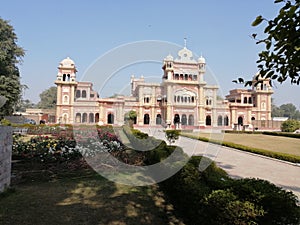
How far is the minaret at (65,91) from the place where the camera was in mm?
38013

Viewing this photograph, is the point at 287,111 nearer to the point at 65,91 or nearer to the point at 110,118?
the point at 110,118

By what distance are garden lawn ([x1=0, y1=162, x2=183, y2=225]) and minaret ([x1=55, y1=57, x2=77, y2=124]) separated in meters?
33.9

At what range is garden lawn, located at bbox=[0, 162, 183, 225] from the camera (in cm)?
347

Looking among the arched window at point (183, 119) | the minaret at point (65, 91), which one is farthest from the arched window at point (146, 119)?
the minaret at point (65, 91)

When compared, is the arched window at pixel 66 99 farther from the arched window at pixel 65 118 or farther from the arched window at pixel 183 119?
the arched window at pixel 183 119

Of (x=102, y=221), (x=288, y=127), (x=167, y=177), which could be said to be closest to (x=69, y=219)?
(x=102, y=221)

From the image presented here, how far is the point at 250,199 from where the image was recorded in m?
2.42

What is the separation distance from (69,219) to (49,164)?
3.64 metres

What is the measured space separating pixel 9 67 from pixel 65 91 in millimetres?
16501

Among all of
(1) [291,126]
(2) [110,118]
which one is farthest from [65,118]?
(1) [291,126]

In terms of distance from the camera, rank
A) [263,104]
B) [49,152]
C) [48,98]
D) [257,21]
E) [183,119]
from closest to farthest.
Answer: [257,21]
[49,152]
[183,119]
[263,104]
[48,98]

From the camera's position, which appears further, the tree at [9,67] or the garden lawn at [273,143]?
the tree at [9,67]

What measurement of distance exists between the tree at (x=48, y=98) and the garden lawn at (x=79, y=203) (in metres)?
65.1

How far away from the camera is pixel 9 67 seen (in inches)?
880
